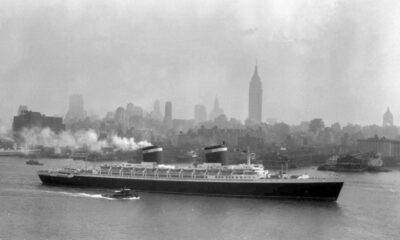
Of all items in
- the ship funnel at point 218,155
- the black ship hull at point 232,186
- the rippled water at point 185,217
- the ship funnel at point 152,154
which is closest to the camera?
the rippled water at point 185,217

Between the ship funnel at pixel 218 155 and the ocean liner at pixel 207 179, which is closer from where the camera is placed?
the ocean liner at pixel 207 179

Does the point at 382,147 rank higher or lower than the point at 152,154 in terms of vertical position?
higher

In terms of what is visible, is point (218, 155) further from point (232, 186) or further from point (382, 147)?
point (382, 147)

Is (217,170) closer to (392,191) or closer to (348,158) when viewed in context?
(392,191)

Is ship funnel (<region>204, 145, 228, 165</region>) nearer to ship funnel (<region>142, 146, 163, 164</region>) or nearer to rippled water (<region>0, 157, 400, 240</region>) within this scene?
rippled water (<region>0, 157, 400, 240</region>)

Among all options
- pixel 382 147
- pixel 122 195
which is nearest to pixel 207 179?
pixel 122 195

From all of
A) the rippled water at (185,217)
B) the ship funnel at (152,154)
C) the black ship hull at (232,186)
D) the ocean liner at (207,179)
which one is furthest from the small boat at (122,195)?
the ship funnel at (152,154)

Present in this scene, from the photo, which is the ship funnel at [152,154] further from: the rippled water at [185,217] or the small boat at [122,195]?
the small boat at [122,195]
